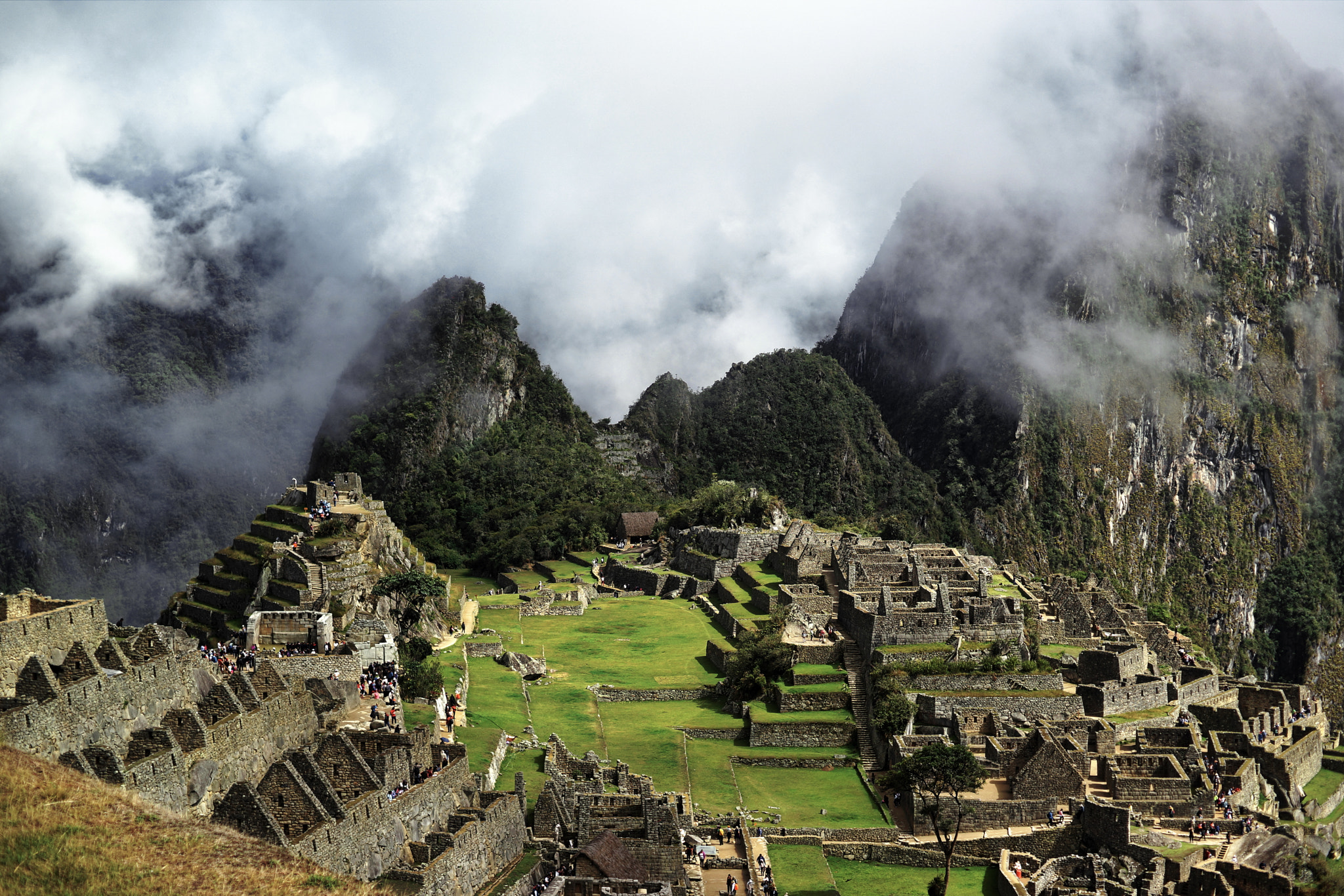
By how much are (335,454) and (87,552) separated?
99.9ft

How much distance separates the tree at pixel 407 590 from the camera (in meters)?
43.1

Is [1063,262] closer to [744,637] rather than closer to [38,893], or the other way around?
[744,637]

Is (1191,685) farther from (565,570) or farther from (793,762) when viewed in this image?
(565,570)

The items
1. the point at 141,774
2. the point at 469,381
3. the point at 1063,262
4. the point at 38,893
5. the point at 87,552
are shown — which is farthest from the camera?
the point at 1063,262

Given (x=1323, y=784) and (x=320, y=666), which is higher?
(x=320, y=666)

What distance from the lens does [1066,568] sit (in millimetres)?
135250

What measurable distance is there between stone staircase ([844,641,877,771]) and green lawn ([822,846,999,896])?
5599 mm

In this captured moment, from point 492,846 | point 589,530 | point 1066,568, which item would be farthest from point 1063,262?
point 492,846

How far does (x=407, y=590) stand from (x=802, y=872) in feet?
62.2

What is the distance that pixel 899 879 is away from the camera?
3112cm

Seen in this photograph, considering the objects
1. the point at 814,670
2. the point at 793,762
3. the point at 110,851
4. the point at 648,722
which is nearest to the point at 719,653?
the point at 814,670

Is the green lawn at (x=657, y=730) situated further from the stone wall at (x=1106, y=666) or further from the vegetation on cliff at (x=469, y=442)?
the vegetation on cliff at (x=469, y=442)

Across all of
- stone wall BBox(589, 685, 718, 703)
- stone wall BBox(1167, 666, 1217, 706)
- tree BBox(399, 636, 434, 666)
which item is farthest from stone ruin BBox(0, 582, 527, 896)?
stone wall BBox(1167, 666, 1217, 706)

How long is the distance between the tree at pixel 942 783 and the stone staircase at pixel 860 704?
3663mm
